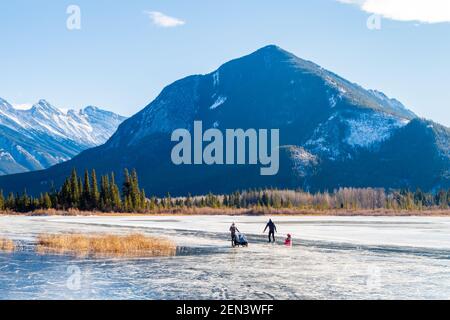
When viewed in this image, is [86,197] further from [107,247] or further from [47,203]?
[107,247]

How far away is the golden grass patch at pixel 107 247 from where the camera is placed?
3981 centimetres

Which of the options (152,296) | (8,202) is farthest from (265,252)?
(8,202)

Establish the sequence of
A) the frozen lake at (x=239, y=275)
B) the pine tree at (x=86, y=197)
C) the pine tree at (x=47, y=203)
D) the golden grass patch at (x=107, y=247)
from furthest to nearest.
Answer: the pine tree at (x=86, y=197) < the pine tree at (x=47, y=203) < the golden grass patch at (x=107, y=247) < the frozen lake at (x=239, y=275)

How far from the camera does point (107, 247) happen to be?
139ft

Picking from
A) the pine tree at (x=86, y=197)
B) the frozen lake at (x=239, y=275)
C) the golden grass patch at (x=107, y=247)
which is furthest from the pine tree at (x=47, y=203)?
A: the frozen lake at (x=239, y=275)

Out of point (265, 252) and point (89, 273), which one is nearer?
point (89, 273)

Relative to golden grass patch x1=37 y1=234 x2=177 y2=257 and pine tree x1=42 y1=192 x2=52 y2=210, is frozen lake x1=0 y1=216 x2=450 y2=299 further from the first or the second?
pine tree x1=42 y1=192 x2=52 y2=210

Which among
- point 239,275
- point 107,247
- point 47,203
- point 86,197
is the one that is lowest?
point 239,275

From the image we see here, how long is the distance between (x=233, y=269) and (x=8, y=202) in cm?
13930

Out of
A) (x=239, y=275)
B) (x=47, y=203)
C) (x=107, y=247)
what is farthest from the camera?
(x=47, y=203)

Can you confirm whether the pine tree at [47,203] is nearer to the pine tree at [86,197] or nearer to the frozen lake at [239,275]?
the pine tree at [86,197]

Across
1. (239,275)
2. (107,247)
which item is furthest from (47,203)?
(239,275)
